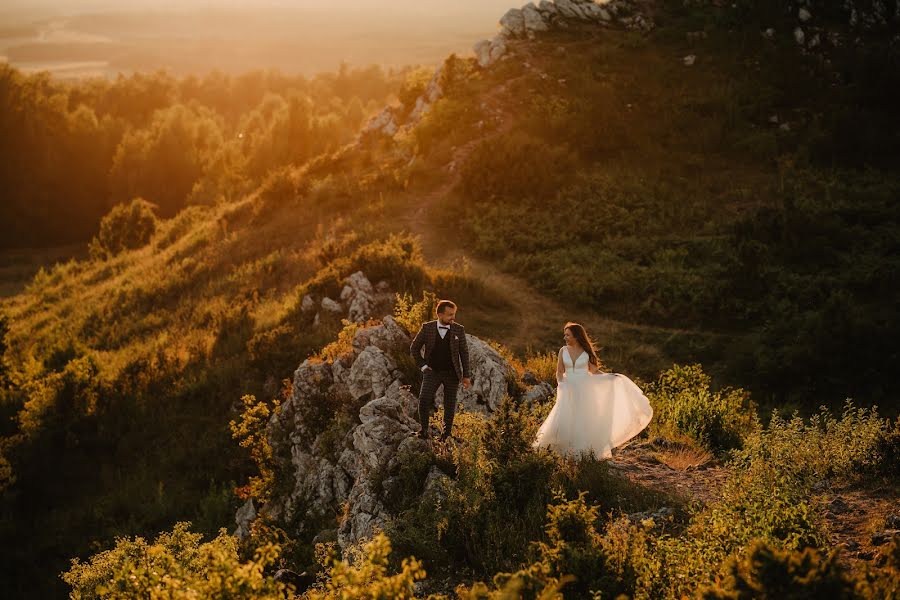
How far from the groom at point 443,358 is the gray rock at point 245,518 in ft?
13.6

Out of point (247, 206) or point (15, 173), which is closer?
point (247, 206)

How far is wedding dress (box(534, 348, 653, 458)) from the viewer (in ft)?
29.4

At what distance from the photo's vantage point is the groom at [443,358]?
30.2 ft

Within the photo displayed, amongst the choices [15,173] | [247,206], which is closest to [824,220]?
[247,206]

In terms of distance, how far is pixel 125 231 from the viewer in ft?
125

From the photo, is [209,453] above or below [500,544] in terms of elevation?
below

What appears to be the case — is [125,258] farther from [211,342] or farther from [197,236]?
[211,342]

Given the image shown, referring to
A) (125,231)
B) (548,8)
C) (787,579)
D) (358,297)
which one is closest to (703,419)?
(787,579)

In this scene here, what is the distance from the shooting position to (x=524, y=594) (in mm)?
4809

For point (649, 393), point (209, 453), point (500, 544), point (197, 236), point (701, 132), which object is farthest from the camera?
point (197, 236)

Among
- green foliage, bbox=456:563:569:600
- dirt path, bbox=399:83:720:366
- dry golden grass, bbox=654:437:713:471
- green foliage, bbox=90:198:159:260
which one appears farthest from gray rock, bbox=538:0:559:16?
green foliage, bbox=456:563:569:600

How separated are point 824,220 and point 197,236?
26.7m

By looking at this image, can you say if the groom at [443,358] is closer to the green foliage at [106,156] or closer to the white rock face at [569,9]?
the white rock face at [569,9]

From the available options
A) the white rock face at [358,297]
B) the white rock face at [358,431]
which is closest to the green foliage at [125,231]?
the white rock face at [358,297]
